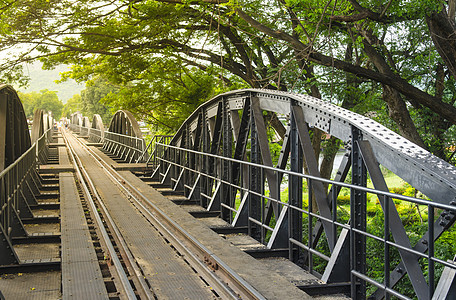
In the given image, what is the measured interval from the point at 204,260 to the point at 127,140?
19.9 metres

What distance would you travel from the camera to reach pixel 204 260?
6.59 m

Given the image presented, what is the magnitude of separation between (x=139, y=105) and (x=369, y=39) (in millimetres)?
13067

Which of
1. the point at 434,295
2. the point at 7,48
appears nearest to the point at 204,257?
the point at 434,295

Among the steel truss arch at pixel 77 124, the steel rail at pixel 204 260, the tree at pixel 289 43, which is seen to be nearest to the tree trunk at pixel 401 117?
the tree at pixel 289 43

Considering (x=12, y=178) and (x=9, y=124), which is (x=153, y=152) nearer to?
(x=9, y=124)

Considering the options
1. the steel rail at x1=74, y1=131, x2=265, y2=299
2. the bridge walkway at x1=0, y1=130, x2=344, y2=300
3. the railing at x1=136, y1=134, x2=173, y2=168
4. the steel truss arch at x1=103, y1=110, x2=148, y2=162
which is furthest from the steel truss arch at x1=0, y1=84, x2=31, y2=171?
the steel truss arch at x1=103, y1=110, x2=148, y2=162

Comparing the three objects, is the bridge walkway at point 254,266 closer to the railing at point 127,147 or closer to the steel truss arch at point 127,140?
the railing at point 127,147

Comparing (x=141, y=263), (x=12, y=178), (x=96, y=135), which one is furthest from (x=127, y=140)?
(x=141, y=263)

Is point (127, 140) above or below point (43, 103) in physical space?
below

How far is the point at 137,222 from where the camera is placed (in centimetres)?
921

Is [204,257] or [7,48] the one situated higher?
[7,48]

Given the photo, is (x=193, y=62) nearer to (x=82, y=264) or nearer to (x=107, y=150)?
(x=107, y=150)

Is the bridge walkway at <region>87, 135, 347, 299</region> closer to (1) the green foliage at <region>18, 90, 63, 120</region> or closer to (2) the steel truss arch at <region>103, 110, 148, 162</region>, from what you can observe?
(2) the steel truss arch at <region>103, 110, 148, 162</region>

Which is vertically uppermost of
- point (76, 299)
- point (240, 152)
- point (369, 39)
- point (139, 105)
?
point (369, 39)
